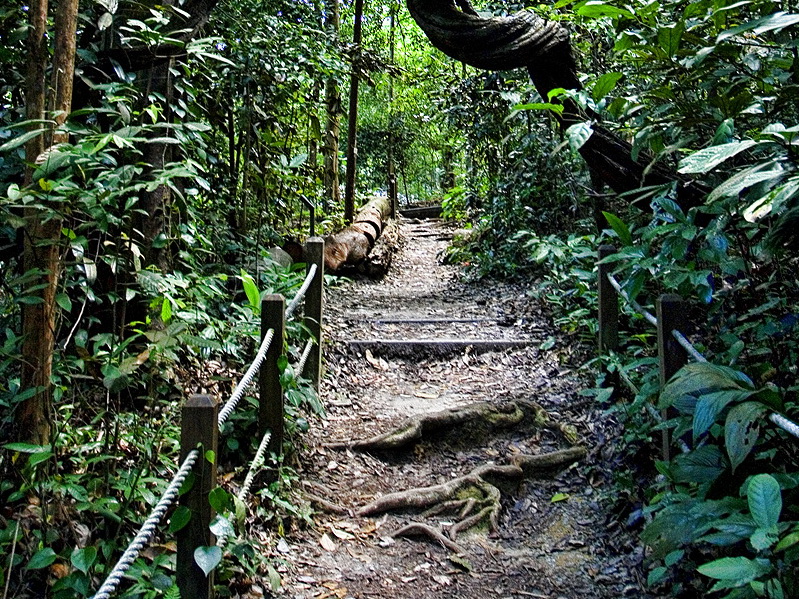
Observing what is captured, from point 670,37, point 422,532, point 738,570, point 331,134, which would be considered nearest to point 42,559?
point 422,532

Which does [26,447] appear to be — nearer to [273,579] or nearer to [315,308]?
[273,579]

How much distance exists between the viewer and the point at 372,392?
5.89m

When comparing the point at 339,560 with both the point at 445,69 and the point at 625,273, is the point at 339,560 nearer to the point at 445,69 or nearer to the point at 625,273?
the point at 625,273

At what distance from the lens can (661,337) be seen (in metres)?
3.13

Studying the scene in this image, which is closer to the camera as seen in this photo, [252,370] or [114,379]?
[114,379]

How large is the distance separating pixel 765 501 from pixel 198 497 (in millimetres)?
1722

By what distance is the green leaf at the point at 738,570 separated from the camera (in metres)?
1.96

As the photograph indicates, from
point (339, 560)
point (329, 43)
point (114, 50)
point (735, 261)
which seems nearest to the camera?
point (735, 261)

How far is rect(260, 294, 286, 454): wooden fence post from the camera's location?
3926 mm

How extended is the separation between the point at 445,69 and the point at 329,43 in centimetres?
420

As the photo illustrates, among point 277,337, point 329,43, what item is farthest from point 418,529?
point 329,43

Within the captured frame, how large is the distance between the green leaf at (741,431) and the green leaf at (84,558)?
204cm

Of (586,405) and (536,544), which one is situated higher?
(586,405)

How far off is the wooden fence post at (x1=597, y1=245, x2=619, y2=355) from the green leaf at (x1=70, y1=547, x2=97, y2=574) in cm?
367
